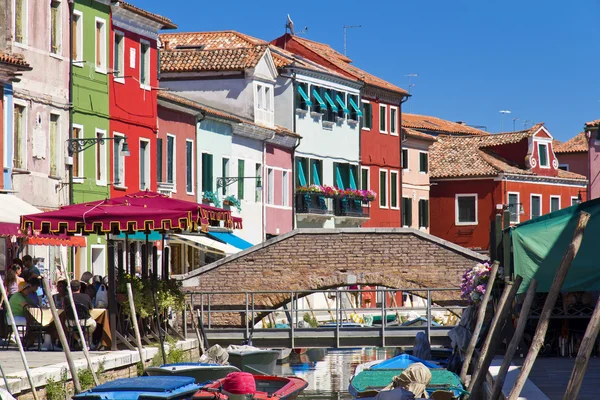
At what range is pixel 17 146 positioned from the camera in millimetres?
29141

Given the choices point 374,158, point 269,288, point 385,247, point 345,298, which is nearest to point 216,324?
point 269,288

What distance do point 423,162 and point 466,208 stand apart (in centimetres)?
354

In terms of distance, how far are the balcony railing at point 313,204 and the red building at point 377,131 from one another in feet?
13.0

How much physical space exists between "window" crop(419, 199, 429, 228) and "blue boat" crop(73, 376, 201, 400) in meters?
45.1

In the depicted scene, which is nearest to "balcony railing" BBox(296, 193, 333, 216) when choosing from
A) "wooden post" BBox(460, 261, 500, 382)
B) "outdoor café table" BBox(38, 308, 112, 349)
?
"wooden post" BBox(460, 261, 500, 382)

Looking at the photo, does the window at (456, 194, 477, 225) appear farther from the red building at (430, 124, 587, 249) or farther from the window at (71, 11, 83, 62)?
the window at (71, 11, 83, 62)

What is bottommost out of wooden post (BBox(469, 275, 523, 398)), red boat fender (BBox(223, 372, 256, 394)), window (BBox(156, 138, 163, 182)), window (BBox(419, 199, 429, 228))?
red boat fender (BBox(223, 372, 256, 394))

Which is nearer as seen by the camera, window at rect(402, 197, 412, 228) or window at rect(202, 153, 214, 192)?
window at rect(202, 153, 214, 192)

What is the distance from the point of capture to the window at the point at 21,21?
1156 inches

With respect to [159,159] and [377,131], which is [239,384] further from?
[377,131]

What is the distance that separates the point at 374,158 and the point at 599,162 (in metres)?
10.7

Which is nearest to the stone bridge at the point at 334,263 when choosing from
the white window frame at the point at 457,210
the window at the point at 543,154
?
the white window frame at the point at 457,210

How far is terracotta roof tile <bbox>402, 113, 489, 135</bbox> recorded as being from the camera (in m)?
68.2

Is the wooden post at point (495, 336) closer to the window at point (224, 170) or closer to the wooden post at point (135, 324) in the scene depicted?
the wooden post at point (135, 324)
